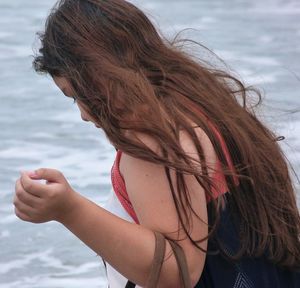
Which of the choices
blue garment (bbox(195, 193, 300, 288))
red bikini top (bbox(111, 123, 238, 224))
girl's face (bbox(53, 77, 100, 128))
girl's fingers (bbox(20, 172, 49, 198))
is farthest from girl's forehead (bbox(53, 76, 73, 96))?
blue garment (bbox(195, 193, 300, 288))

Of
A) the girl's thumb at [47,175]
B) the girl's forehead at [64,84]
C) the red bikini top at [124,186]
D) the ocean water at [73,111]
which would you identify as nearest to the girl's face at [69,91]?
the girl's forehead at [64,84]

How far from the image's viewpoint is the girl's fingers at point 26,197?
7.36 ft

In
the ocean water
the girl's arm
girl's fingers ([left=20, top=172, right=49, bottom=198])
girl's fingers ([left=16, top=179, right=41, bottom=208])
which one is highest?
girl's fingers ([left=20, top=172, right=49, bottom=198])

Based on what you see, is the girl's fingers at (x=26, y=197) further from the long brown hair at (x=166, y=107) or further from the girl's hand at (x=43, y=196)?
the long brown hair at (x=166, y=107)

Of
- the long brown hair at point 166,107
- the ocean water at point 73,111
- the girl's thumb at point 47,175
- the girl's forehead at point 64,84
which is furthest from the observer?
the ocean water at point 73,111

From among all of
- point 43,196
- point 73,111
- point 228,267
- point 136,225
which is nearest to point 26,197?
point 43,196

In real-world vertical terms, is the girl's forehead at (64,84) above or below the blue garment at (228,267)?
above

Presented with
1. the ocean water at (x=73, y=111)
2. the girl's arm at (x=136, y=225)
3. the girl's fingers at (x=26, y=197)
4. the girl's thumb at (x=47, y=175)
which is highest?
the girl's thumb at (x=47, y=175)

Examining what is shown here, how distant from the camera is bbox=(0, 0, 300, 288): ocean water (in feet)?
14.9

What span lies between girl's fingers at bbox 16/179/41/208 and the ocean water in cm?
97

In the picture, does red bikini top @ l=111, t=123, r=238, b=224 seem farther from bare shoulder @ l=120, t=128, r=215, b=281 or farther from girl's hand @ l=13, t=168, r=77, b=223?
girl's hand @ l=13, t=168, r=77, b=223

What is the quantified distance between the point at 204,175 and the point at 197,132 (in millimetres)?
101

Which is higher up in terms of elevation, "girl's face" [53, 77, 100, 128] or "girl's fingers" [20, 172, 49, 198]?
"girl's face" [53, 77, 100, 128]

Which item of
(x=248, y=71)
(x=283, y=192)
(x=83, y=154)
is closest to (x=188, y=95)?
(x=283, y=192)
